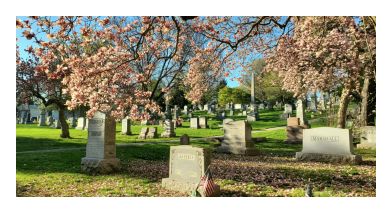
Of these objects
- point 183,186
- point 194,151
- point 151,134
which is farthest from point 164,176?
point 151,134

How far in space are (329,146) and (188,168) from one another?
215 inches

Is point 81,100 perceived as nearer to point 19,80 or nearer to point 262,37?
point 262,37

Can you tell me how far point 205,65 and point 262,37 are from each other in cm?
275

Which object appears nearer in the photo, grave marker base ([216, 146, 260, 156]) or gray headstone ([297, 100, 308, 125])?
grave marker base ([216, 146, 260, 156])

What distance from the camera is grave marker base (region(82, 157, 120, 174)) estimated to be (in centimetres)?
676

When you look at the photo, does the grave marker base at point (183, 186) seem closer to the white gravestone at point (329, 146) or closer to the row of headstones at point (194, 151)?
the row of headstones at point (194, 151)

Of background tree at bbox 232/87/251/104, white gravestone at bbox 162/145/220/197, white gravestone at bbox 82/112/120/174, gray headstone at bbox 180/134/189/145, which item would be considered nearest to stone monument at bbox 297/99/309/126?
gray headstone at bbox 180/134/189/145

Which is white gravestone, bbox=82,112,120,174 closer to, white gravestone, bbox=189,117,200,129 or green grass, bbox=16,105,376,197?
green grass, bbox=16,105,376,197

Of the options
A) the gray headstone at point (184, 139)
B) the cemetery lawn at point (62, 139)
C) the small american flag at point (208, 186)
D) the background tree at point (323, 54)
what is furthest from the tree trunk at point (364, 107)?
the small american flag at point (208, 186)

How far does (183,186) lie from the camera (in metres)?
4.77

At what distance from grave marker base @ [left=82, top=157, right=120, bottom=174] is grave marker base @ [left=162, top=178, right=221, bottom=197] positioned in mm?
2414

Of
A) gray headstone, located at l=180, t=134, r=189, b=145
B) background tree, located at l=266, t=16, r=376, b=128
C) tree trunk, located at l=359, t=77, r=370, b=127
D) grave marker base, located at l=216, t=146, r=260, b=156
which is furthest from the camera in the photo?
tree trunk, located at l=359, t=77, r=370, b=127

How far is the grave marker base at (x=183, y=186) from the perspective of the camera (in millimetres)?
4451

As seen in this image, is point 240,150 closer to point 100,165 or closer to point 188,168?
point 100,165
